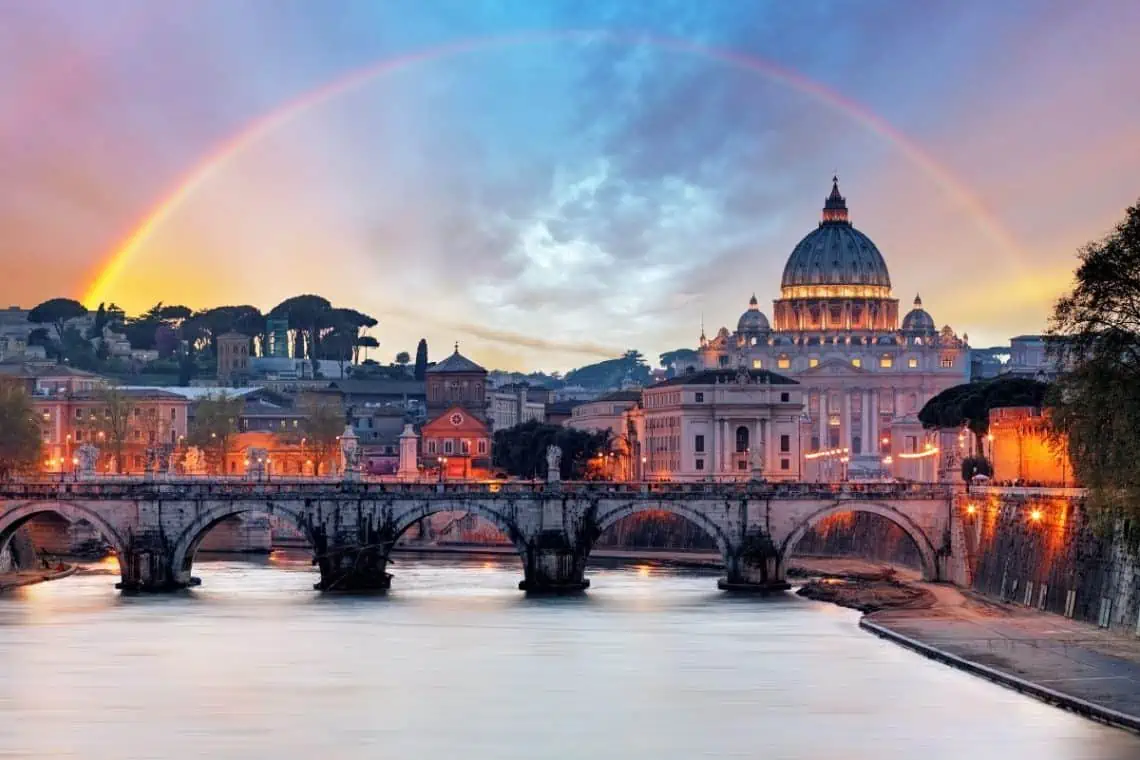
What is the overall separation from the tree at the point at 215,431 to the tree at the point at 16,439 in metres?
28.0

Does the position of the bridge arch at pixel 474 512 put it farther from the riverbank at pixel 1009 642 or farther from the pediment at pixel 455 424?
the pediment at pixel 455 424

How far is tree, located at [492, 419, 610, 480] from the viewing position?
174 meters

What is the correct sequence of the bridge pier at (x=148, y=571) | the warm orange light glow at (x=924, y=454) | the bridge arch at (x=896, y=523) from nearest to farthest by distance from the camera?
1. the bridge arch at (x=896, y=523)
2. the bridge pier at (x=148, y=571)
3. the warm orange light glow at (x=924, y=454)

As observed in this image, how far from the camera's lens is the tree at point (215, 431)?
16988cm

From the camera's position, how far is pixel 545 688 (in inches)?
2594

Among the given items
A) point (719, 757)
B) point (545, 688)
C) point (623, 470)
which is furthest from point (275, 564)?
point (623, 470)

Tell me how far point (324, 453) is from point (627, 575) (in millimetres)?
67338

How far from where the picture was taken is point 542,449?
568ft

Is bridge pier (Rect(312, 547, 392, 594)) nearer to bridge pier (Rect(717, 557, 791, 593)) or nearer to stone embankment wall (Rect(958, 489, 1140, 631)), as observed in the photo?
bridge pier (Rect(717, 557, 791, 593))

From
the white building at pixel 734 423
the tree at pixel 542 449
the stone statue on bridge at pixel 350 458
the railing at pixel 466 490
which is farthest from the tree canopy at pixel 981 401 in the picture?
the tree at pixel 542 449

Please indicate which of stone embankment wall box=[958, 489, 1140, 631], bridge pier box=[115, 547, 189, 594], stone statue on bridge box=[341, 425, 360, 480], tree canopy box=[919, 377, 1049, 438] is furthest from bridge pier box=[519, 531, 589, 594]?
tree canopy box=[919, 377, 1049, 438]

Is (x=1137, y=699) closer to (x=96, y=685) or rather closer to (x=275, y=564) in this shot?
(x=96, y=685)

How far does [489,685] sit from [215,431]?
115 m

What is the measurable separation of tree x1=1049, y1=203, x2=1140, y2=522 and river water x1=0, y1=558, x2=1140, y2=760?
650 cm
